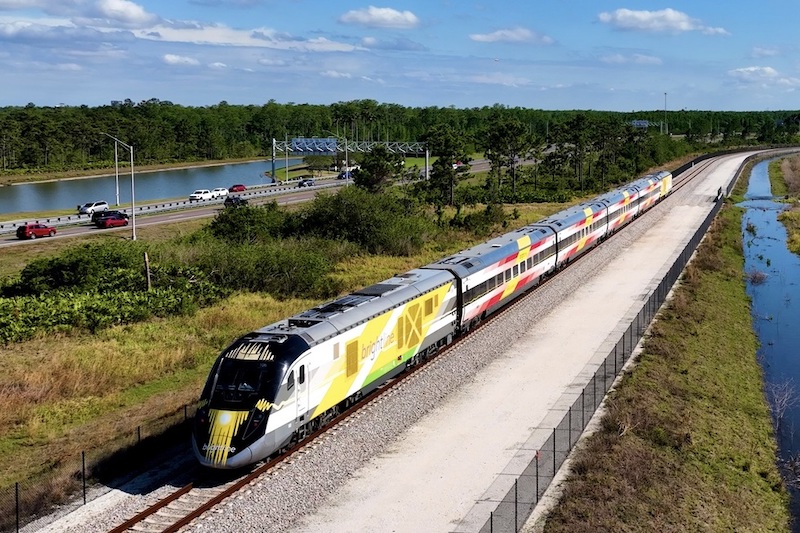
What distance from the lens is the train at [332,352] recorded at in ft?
72.6

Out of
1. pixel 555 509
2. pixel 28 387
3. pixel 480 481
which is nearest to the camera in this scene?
pixel 555 509

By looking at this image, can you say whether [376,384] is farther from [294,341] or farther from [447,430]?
[294,341]

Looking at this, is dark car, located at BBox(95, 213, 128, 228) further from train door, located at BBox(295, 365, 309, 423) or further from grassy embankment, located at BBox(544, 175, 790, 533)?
train door, located at BBox(295, 365, 309, 423)

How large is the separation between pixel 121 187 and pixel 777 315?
118566mm

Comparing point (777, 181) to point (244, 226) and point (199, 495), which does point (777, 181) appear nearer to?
point (244, 226)

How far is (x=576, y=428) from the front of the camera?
27.0 meters

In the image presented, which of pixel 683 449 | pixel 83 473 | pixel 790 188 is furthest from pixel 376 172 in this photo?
pixel 790 188

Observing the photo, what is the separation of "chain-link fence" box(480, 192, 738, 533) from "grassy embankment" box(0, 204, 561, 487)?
13.1 meters

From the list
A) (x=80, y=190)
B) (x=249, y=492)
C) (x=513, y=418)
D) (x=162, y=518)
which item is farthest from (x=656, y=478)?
(x=80, y=190)

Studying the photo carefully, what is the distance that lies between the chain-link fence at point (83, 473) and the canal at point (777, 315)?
64.6 feet

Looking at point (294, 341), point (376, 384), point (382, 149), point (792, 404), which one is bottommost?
point (792, 404)

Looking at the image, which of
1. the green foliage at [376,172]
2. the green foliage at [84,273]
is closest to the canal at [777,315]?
the green foliage at [84,273]

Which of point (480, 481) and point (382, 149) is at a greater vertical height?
point (382, 149)

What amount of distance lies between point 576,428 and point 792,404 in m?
13.9
